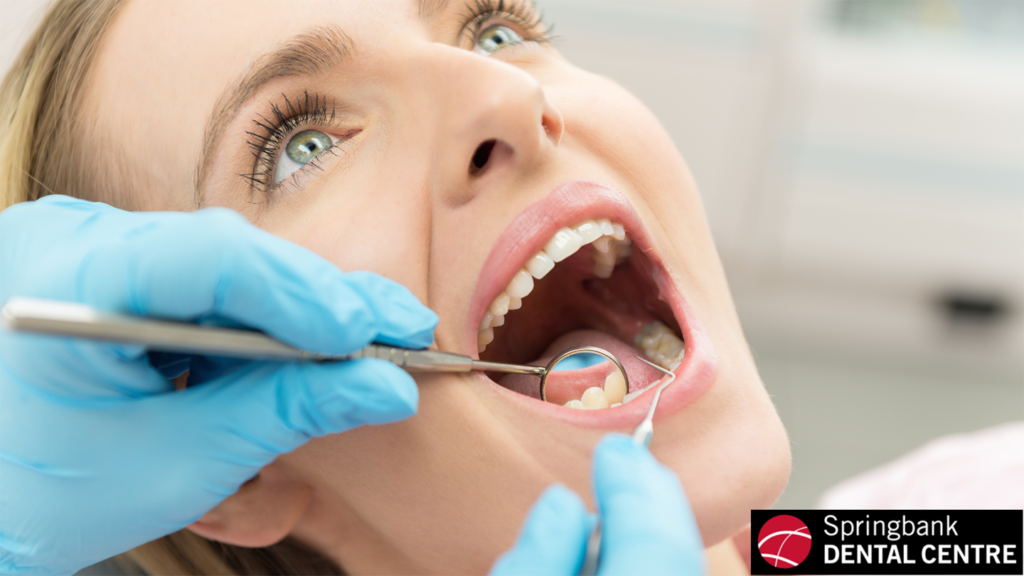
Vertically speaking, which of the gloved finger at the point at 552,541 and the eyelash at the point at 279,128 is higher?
the eyelash at the point at 279,128

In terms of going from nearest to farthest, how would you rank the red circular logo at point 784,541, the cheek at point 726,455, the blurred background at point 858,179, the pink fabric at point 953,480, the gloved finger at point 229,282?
the gloved finger at point 229,282 → the cheek at point 726,455 → the red circular logo at point 784,541 → the pink fabric at point 953,480 → the blurred background at point 858,179

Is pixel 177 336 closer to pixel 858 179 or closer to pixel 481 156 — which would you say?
pixel 481 156

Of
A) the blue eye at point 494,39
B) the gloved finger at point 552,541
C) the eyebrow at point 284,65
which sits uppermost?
the blue eye at point 494,39

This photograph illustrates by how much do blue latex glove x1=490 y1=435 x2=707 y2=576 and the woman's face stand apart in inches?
5.5

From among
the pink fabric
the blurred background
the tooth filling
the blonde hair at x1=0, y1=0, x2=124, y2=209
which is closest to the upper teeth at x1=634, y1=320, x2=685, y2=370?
the tooth filling

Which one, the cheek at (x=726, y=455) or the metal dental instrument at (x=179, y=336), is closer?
the metal dental instrument at (x=179, y=336)

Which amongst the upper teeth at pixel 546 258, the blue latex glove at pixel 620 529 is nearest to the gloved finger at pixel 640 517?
the blue latex glove at pixel 620 529

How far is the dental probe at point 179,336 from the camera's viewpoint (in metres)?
0.58

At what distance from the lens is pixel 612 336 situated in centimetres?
120

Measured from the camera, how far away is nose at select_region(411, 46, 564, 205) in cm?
84

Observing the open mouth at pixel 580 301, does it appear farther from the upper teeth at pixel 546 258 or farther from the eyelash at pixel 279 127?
the eyelash at pixel 279 127

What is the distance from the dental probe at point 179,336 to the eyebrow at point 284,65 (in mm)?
254

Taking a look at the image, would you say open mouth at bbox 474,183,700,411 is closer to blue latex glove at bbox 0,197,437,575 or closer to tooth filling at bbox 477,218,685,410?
tooth filling at bbox 477,218,685,410

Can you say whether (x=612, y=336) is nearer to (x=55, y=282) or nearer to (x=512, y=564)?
(x=512, y=564)
